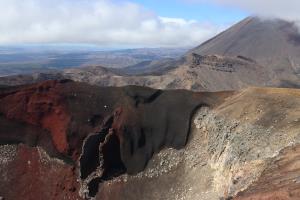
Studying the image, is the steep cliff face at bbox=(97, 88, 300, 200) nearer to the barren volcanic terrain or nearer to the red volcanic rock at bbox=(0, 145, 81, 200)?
the barren volcanic terrain

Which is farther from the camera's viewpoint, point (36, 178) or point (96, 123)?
point (96, 123)

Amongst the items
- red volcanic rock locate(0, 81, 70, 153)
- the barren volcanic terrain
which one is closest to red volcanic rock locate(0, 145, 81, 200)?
the barren volcanic terrain

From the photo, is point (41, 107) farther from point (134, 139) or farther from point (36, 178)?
point (134, 139)

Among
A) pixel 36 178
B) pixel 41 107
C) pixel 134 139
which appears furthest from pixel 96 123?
pixel 36 178

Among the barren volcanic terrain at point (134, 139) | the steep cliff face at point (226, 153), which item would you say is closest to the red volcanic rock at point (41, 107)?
the barren volcanic terrain at point (134, 139)

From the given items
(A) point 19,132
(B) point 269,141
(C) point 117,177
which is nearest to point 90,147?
(C) point 117,177

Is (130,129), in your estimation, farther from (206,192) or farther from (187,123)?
(206,192)
